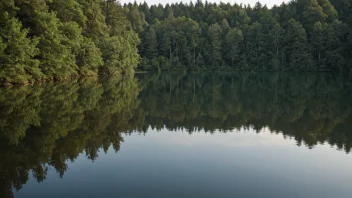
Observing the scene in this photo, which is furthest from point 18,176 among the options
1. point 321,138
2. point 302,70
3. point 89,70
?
point 302,70

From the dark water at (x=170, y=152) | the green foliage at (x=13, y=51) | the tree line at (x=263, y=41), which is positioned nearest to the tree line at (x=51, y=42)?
the green foliage at (x=13, y=51)

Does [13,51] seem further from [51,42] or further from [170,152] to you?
[170,152]

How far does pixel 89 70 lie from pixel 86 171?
4186cm

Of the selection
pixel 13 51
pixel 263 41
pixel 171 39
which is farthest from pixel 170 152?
pixel 171 39

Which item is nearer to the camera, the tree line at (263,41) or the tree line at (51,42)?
the tree line at (51,42)

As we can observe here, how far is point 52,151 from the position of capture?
433 inches

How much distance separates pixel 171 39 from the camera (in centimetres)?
10000

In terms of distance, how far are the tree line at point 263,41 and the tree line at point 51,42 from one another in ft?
123

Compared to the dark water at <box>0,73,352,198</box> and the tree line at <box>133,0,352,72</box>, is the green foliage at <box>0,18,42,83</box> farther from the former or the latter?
the tree line at <box>133,0,352,72</box>

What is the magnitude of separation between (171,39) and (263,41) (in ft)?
80.8

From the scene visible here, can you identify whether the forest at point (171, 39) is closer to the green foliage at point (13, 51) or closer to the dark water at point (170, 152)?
the green foliage at point (13, 51)

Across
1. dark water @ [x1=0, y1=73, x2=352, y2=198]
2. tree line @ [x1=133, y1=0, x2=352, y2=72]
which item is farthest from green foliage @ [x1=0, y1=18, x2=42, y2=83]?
tree line @ [x1=133, y1=0, x2=352, y2=72]

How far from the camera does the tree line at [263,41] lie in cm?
8212

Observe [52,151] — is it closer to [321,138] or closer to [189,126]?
[189,126]
